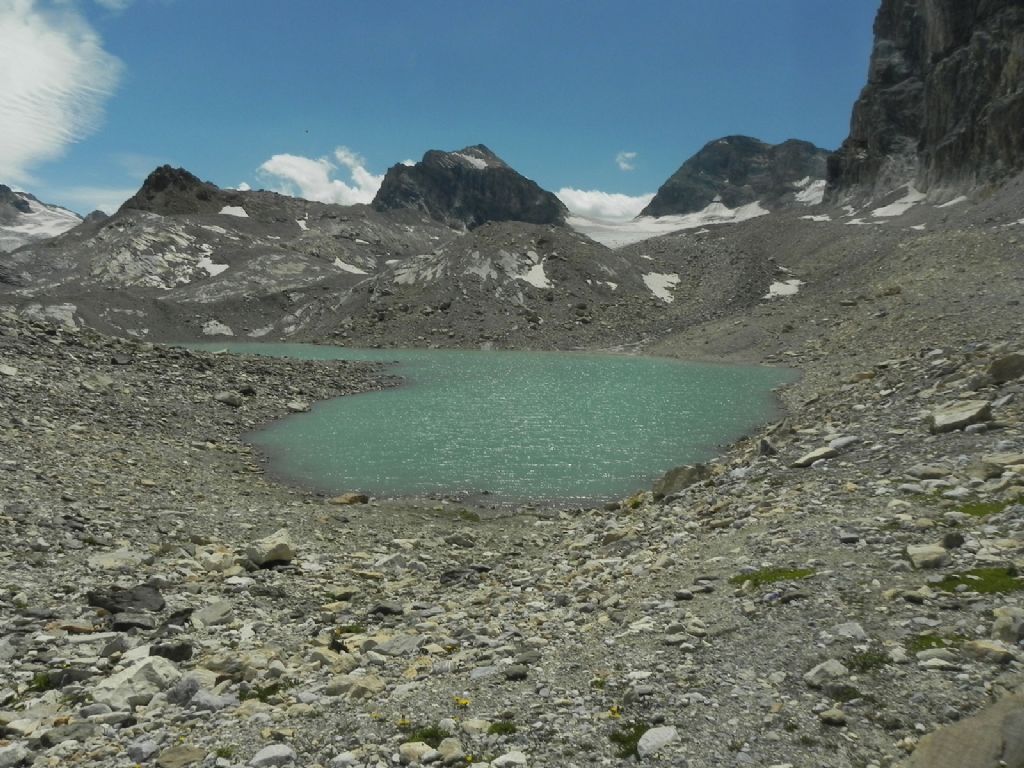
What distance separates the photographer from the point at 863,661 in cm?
739

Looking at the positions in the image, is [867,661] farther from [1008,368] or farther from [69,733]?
[1008,368]

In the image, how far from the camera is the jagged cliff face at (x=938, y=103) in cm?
9381

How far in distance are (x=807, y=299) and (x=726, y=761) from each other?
77.6 m

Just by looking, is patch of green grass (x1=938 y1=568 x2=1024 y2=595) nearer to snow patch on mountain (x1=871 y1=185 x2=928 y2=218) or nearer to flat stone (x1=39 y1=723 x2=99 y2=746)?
flat stone (x1=39 y1=723 x2=99 y2=746)

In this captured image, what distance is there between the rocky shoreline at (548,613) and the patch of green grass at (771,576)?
Answer: 0.08 metres

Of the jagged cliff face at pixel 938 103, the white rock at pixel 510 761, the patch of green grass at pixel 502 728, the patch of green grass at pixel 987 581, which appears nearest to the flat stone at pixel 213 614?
the patch of green grass at pixel 502 728

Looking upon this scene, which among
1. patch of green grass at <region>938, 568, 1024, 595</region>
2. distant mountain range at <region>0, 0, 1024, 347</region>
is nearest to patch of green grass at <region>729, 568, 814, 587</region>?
patch of green grass at <region>938, 568, 1024, 595</region>

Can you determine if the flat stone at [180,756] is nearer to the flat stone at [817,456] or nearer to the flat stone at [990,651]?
the flat stone at [990,651]

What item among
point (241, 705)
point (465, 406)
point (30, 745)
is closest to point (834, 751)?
point (241, 705)

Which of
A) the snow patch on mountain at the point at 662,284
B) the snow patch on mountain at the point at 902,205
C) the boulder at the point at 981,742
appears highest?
the snow patch on mountain at the point at 902,205

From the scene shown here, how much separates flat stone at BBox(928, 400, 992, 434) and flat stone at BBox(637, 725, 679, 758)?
12.5 m

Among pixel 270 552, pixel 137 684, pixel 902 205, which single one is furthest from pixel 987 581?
pixel 902 205

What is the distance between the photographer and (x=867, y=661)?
7.36m

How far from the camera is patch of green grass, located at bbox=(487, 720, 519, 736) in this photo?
723cm
